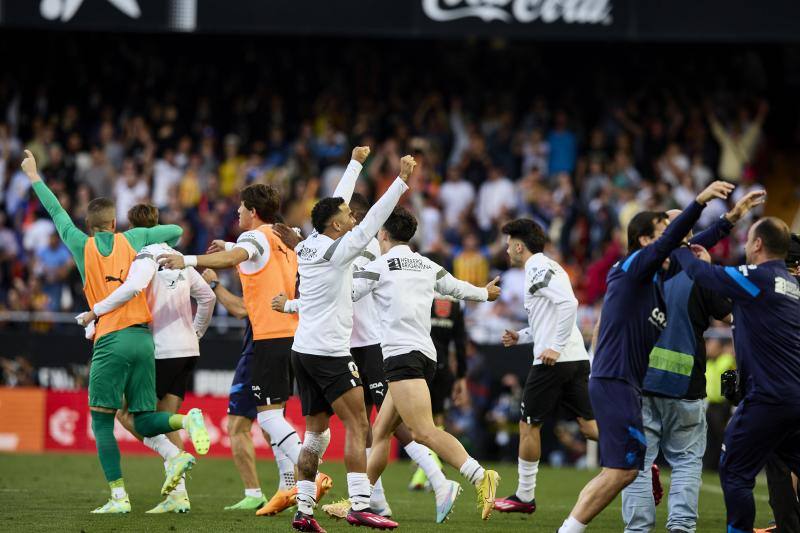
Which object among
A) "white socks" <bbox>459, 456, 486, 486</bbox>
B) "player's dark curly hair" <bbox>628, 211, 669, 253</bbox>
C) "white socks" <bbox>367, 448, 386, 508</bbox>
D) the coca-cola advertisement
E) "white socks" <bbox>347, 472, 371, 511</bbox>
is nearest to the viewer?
"player's dark curly hair" <bbox>628, 211, 669, 253</bbox>

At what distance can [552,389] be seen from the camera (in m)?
11.6

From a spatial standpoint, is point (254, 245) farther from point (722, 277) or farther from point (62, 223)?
point (722, 277)

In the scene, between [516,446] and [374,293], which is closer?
[374,293]

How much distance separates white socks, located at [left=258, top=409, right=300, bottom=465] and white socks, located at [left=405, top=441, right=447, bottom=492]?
1.05 m

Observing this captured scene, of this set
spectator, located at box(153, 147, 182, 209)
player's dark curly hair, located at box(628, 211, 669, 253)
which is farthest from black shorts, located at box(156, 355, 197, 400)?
spectator, located at box(153, 147, 182, 209)

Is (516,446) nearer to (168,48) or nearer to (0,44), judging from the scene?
(168,48)

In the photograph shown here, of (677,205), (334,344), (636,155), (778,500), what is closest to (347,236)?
(334,344)

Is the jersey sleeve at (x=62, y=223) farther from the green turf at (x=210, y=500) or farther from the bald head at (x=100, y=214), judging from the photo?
the green turf at (x=210, y=500)

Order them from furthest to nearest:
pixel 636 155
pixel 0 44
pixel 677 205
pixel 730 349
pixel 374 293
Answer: pixel 0 44
pixel 636 155
pixel 677 205
pixel 730 349
pixel 374 293

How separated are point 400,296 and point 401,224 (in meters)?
0.64

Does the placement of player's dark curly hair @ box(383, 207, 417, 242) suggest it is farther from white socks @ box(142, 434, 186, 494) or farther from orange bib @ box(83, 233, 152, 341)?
white socks @ box(142, 434, 186, 494)

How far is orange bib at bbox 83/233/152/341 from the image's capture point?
10836 millimetres

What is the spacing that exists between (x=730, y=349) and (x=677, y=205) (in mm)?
4281

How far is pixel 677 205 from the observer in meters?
22.2
